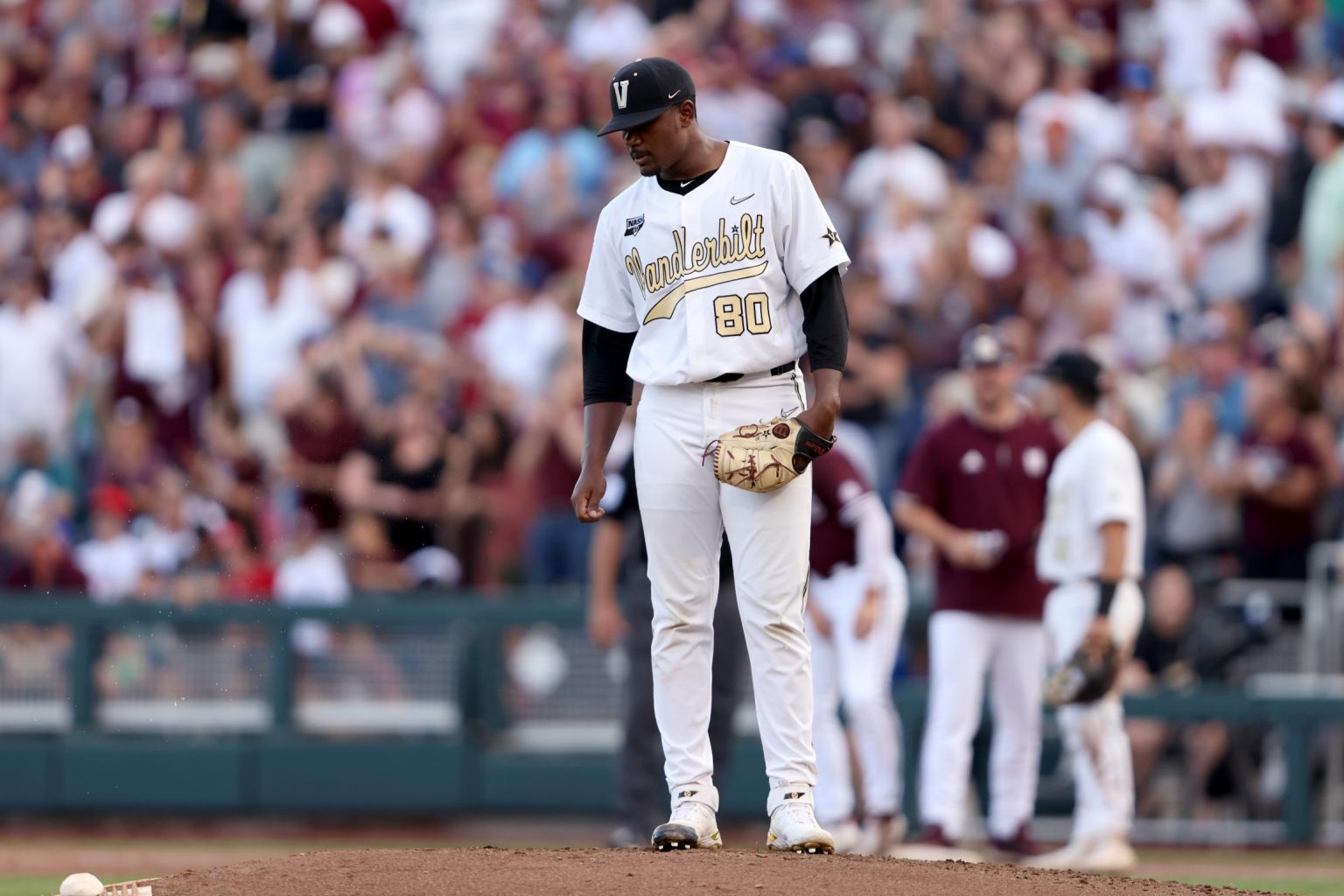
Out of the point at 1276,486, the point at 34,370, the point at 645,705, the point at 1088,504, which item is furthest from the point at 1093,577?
the point at 34,370

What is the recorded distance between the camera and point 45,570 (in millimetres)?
12750

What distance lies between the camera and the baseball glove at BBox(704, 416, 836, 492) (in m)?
5.98

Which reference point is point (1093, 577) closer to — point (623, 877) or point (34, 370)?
point (623, 877)

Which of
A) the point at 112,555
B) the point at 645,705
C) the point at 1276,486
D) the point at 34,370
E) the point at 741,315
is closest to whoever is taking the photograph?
the point at 741,315

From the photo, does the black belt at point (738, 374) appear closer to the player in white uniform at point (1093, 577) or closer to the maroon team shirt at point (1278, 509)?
the player in white uniform at point (1093, 577)

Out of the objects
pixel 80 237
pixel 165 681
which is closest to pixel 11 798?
pixel 165 681

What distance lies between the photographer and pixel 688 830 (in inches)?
248

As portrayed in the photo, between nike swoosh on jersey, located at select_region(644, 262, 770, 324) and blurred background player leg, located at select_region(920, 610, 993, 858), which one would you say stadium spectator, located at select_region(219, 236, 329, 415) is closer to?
blurred background player leg, located at select_region(920, 610, 993, 858)

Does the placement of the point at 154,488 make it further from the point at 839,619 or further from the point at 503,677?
the point at 839,619

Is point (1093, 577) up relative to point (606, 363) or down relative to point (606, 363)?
down

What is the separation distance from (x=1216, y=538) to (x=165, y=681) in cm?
615

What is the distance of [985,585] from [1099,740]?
0.88 metres

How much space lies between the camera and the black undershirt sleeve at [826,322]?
6.10 m

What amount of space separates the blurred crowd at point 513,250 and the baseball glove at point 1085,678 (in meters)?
2.87
